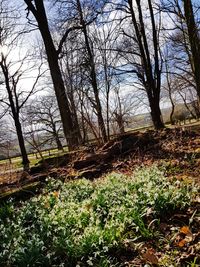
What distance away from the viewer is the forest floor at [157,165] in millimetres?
3404

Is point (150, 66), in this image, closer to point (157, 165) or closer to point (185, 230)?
point (157, 165)

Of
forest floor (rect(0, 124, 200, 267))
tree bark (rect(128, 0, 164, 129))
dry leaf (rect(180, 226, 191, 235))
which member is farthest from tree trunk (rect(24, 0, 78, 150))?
dry leaf (rect(180, 226, 191, 235))

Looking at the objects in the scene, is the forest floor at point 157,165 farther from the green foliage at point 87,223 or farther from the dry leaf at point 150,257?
the green foliage at point 87,223

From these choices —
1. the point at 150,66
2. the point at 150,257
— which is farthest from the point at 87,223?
the point at 150,66

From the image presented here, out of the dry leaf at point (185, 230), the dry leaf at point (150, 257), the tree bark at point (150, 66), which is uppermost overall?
the tree bark at point (150, 66)

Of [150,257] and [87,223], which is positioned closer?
[150,257]

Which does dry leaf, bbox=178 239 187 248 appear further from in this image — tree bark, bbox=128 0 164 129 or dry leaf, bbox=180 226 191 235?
tree bark, bbox=128 0 164 129

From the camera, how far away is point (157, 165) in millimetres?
6656

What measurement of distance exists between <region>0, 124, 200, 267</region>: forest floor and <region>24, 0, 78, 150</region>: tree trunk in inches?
99.1

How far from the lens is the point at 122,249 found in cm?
362

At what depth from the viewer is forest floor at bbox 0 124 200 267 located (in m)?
3.40

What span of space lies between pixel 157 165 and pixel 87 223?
262 cm

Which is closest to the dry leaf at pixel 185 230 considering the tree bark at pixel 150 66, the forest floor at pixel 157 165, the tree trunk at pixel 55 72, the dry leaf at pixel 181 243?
the forest floor at pixel 157 165

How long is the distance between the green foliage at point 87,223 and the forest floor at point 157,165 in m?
0.19
